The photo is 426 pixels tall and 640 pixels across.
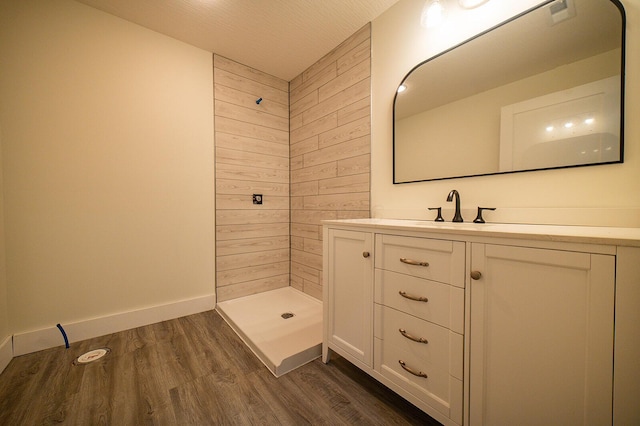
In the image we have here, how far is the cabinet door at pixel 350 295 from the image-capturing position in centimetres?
131

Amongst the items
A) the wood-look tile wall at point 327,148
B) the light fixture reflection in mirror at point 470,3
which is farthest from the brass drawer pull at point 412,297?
the light fixture reflection in mirror at point 470,3

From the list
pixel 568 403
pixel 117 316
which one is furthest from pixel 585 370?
pixel 117 316

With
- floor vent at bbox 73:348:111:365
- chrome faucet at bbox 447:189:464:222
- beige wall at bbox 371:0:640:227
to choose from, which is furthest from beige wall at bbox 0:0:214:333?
chrome faucet at bbox 447:189:464:222

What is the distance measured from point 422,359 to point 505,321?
0.41m

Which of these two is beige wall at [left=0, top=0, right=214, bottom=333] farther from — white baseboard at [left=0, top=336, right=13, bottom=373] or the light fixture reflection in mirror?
the light fixture reflection in mirror

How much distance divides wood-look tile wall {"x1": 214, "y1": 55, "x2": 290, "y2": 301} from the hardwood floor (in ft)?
3.11

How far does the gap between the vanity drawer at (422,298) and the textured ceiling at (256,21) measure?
2.01m

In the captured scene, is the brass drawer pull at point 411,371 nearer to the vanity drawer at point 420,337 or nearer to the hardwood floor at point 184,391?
the vanity drawer at point 420,337

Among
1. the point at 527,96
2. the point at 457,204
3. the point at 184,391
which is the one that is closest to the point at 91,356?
the point at 184,391

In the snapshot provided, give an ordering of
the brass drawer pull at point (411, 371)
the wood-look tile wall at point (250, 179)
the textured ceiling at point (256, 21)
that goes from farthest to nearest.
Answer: the wood-look tile wall at point (250, 179)
the textured ceiling at point (256, 21)
the brass drawer pull at point (411, 371)

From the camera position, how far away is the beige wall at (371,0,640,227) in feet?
3.18

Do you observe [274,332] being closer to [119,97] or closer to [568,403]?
[568,403]

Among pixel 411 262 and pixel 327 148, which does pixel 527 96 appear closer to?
pixel 411 262

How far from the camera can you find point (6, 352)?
1.52 m
